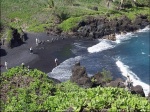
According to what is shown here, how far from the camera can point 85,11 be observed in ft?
402

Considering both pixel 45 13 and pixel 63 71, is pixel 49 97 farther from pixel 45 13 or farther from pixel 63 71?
pixel 45 13

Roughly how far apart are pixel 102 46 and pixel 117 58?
1104 cm

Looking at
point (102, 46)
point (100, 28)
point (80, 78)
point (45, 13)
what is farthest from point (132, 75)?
point (45, 13)

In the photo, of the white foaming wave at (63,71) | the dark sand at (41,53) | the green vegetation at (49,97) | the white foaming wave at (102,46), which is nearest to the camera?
the green vegetation at (49,97)

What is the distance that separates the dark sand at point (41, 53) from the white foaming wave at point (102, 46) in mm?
6339

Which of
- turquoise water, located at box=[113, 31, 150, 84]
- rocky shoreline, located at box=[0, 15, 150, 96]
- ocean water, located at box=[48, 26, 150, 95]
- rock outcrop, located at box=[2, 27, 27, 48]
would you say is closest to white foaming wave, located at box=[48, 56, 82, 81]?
ocean water, located at box=[48, 26, 150, 95]

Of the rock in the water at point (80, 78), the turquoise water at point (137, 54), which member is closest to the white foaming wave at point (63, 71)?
the rock in the water at point (80, 78)

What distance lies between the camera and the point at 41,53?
276ft

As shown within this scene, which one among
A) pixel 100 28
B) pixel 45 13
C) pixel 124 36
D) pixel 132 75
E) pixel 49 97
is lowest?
pixel 132 75

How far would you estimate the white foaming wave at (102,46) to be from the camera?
89812mm

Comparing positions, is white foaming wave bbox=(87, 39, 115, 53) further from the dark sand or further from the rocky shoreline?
the dark sand

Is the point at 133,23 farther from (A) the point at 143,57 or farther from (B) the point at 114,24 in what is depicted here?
(A) the point at 143,57

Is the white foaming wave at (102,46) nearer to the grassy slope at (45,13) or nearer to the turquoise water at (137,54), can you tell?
the turquoise water at (137,54)

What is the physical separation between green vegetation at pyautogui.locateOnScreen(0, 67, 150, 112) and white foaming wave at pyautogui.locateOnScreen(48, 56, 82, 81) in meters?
41.6
